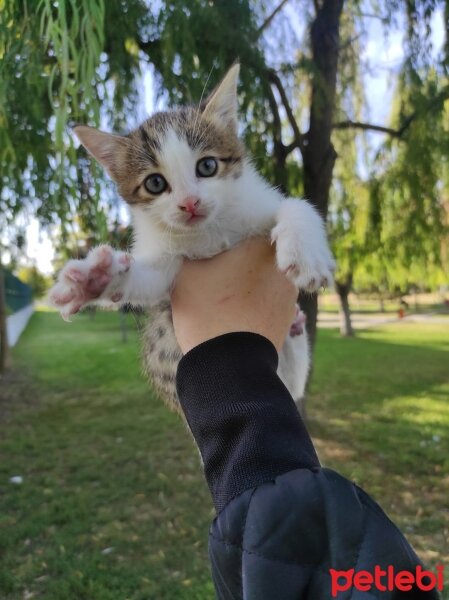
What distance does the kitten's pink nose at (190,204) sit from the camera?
217 cm

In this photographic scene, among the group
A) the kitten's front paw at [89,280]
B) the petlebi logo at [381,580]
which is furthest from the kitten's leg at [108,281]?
the petlebi logo at [381,580]

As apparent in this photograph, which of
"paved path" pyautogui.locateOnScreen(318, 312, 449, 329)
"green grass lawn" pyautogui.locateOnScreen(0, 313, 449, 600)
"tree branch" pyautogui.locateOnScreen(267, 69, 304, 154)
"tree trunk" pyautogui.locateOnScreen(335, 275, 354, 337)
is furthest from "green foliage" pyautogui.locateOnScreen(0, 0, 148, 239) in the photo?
"paved path" pyautogui.locateOnScreen(318, 312, 449, 329)

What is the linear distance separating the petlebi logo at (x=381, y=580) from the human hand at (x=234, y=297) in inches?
34.8

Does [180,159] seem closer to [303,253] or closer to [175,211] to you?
[175,211]

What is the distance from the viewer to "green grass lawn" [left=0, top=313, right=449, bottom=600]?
4191mm

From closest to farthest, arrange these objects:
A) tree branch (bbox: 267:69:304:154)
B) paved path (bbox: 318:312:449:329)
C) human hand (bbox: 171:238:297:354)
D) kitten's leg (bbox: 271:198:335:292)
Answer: kitten's leg (bbox: 271:198:335:292) → human hand (bbox: 171:238:297:354) → tree branch (bbox: 267:69:304:154) → paved path (bbox: 318:312:449:329)

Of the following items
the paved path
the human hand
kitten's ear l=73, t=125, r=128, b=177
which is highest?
kitten's ear l=73, t=125, r=128, b=177

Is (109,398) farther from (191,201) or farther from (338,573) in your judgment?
(338,573)

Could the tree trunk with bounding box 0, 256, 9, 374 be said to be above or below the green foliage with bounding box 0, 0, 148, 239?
below

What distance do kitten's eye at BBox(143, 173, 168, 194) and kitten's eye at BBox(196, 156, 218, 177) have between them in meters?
0.17

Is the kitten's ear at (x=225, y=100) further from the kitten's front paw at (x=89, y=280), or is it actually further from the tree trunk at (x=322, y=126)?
the tree trunk at (x=322, y=126)

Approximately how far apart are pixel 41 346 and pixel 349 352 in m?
11.5

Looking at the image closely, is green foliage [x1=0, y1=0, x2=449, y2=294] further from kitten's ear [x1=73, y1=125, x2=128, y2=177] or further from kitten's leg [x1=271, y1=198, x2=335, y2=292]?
kitten's leg [x1=271, y1=198, x2=335, y2=292]

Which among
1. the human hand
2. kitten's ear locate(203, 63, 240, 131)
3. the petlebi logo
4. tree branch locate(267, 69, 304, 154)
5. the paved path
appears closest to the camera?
the petlebi logo
